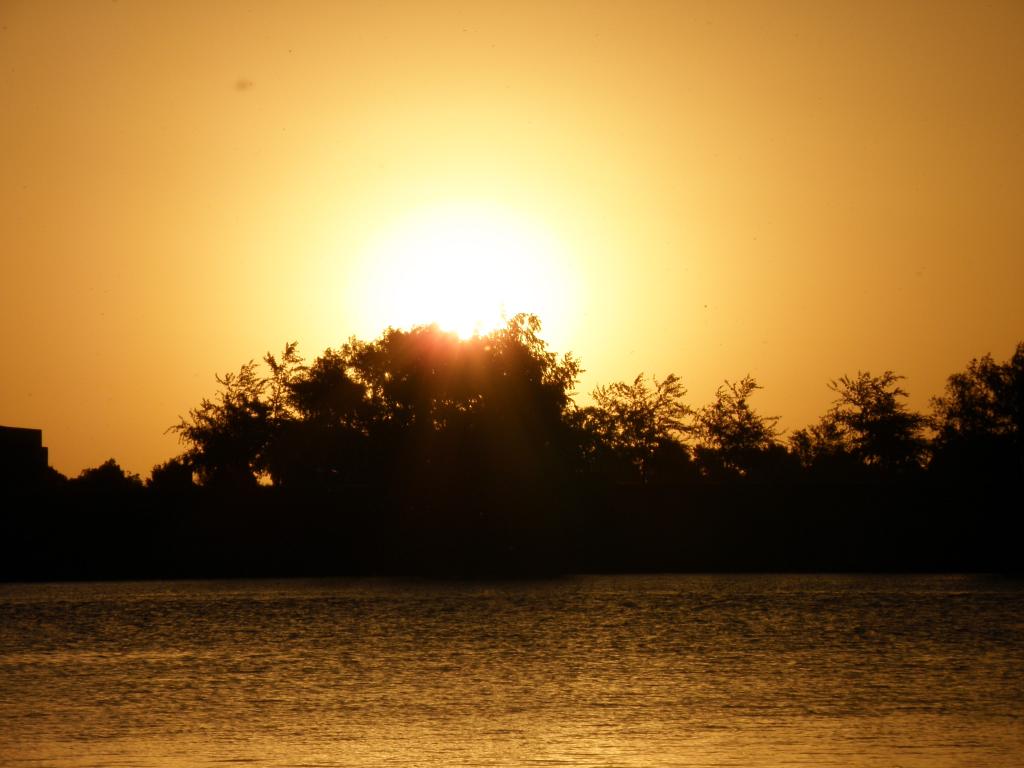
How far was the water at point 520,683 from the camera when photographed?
21531 millimetres

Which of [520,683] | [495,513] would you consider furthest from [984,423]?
[520,683]

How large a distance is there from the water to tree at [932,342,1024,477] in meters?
47.3

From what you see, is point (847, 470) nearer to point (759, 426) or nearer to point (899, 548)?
point (759, 426)

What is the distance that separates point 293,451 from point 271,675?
87.8 meters

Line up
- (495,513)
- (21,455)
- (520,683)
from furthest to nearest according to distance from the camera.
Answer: (21,455) < (495,513) < (520,683)

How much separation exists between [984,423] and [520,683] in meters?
95.5

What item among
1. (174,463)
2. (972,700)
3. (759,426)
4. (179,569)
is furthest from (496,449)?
(972,700)

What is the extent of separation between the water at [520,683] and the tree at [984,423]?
47.3 metres

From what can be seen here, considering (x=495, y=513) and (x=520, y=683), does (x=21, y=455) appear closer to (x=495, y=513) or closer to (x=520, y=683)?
A: (x=495, y=513)

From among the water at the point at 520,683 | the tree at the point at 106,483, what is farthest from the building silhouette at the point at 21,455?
the water at the point at 520,683

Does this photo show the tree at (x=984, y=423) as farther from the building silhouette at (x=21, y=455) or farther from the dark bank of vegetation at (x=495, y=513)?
the building silhouette at (x=21, y=455)

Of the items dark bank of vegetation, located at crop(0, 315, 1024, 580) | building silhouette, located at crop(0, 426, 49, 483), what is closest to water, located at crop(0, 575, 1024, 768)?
dark bank of vegetation, located at crop(0, 315, 1024, 580)

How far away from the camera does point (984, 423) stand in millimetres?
118500

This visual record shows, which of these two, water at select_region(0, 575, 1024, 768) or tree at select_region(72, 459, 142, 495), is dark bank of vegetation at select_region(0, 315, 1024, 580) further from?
water at select_region(0, 575, 1024, 768)
